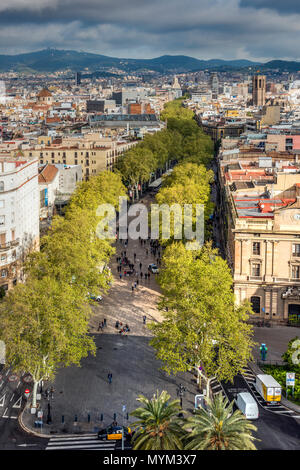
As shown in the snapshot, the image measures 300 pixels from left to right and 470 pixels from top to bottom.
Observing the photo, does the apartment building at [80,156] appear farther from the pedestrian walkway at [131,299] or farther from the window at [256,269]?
the window at [256,269]

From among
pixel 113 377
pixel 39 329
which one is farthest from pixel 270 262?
pixel 39 329

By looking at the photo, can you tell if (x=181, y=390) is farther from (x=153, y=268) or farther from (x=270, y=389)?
(x=153, y=268)

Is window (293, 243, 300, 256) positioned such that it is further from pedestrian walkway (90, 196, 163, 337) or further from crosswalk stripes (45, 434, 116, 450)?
crosswalk stripes (45, 434, 116, 450)

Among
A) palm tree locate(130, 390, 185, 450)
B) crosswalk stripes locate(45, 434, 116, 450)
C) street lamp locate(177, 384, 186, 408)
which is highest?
palm tree locate(130, 390, 185, 450)

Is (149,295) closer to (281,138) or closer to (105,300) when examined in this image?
(105,300)

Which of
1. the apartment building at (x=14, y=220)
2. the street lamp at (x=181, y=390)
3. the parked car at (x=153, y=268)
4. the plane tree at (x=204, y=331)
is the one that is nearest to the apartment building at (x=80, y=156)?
the apartment building at (x=14, y=220)

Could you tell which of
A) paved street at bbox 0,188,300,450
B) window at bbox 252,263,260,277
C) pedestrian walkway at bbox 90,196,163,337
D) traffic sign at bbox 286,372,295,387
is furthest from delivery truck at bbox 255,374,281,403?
window at bbox 252,263,260,277
